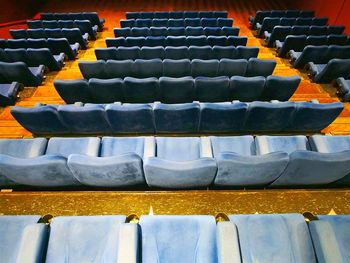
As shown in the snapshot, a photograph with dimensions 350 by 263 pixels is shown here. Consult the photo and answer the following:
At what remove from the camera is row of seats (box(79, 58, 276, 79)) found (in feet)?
3.02

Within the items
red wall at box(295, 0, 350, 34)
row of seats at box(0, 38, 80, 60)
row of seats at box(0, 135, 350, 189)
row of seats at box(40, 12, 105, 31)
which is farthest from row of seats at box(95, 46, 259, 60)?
red wall at box(295, 0, 350, 34)

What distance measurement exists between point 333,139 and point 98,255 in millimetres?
635

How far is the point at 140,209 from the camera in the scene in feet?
1.76

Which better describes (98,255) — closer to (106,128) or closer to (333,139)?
(106,128)

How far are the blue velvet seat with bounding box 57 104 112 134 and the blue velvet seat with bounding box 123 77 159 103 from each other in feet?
0.52

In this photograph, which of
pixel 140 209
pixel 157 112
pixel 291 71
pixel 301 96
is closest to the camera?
pixel 140 209

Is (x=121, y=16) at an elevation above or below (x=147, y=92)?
above

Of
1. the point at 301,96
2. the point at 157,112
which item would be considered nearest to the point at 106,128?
the point at 157,112

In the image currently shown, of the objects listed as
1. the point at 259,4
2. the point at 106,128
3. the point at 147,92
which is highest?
the point at 259,4

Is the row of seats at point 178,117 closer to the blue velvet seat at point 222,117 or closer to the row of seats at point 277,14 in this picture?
the blue velvet seat at point 222,117

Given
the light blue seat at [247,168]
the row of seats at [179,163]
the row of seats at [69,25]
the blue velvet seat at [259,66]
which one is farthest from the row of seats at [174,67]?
the row of seats at [69,25]

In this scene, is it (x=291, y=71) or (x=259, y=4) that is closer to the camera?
(x=291, y=71)

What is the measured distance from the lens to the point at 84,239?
41 cm

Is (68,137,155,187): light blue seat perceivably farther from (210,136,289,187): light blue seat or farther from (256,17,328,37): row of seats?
(256,17,328,37): row of seats
